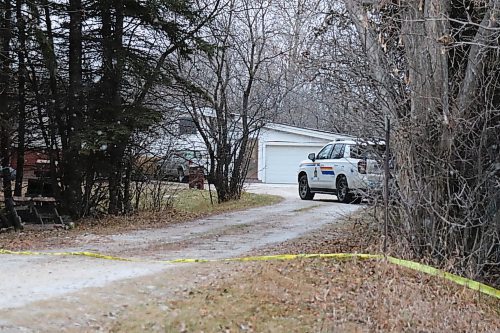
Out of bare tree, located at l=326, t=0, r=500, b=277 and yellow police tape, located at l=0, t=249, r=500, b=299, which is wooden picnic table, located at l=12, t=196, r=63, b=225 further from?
bare tree, located at l=326, t=0, r=500, b=277

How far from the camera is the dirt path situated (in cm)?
600

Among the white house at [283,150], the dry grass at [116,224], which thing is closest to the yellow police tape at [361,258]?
the dry grass at [116,224]

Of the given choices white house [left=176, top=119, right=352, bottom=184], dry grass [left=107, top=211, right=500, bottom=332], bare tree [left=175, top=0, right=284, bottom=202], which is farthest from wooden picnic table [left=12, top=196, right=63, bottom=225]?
white house [left=176, top=119, right=352, bottom=184]

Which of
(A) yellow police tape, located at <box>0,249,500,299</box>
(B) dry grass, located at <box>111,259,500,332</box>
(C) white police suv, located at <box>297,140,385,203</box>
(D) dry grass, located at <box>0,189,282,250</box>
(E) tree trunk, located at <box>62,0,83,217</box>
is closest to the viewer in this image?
(B) dry grass, located at <box>111,259,500,332</box>

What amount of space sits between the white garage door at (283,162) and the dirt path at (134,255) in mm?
17201

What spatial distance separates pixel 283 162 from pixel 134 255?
2524cm

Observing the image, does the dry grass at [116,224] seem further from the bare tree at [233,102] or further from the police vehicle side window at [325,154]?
the police vehicle side window at [325,154]

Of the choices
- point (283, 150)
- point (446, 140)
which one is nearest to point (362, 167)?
point (446, 140)

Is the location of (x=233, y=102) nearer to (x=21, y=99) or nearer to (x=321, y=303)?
(x=21, y=99)

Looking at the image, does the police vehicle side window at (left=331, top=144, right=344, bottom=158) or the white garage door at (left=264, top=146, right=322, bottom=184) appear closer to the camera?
the police vehicle side window at (left=331, top=144, right=344, bottom=158)

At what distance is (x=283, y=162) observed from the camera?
112ft

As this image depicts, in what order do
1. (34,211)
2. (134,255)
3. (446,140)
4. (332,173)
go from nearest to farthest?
1. (446,140)
2. (134,255)
3. (34,211)
4. (332,173)

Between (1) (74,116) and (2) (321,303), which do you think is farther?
(1) (74,116)

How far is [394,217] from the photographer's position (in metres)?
9.09
